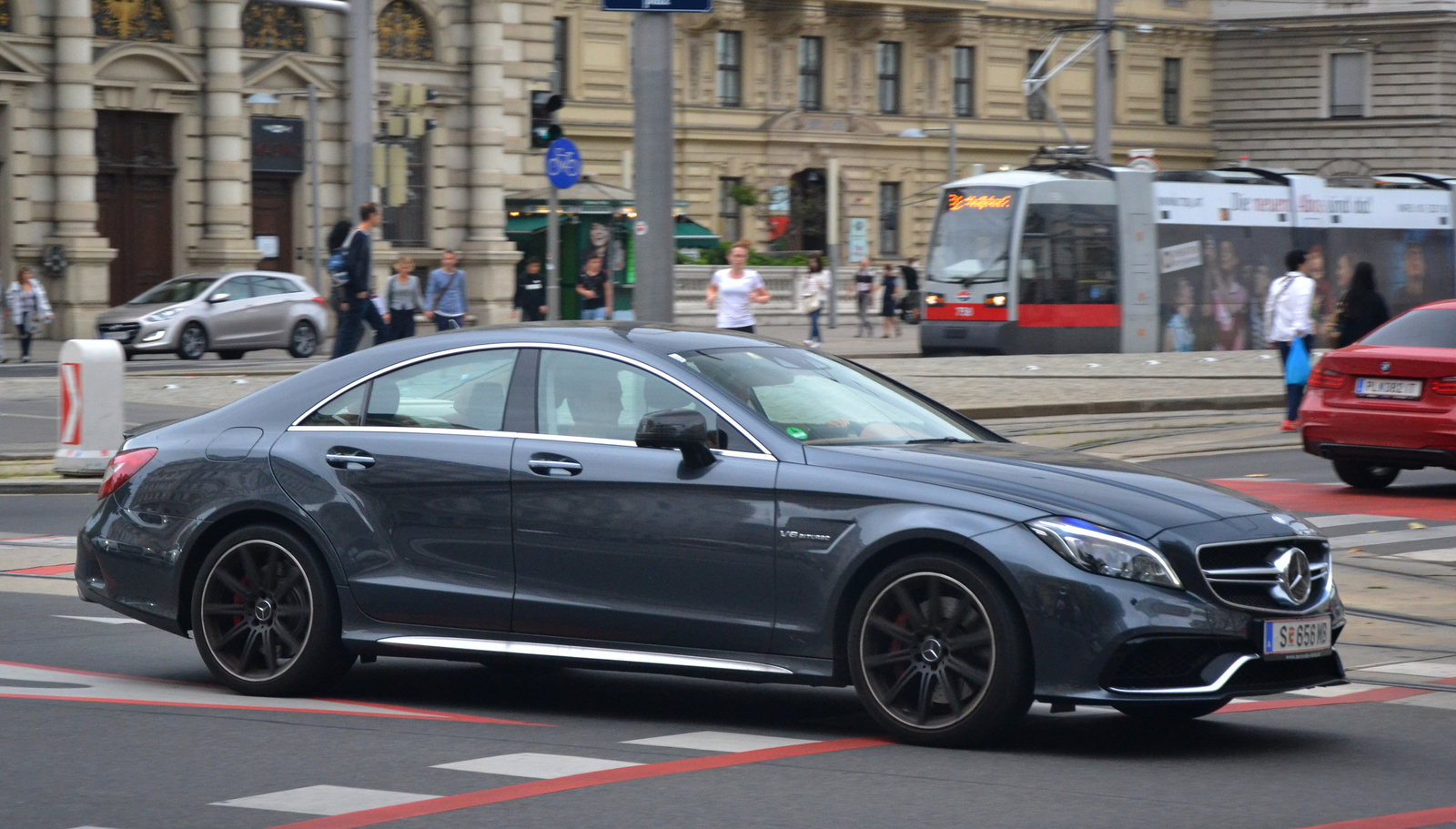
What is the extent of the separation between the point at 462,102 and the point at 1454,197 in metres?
20.0

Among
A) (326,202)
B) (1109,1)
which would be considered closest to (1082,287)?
(1109,1)

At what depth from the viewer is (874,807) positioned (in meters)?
5.73

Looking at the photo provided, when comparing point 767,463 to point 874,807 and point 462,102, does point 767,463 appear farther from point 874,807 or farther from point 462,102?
point 462,102

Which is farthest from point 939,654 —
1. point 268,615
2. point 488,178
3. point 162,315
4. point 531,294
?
point 488,178

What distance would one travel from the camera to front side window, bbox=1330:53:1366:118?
6581 cm

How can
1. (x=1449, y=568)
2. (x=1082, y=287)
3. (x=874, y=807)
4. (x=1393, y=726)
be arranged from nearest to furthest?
(x=874, y=807)
(x=1393, y=726)
(x=1449, y=568)
(x=1082, y=287)

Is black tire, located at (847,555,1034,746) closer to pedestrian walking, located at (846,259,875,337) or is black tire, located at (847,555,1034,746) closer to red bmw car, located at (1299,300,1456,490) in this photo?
red bmw car, located at (1299,300,1456,490)

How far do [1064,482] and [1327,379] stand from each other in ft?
30.2

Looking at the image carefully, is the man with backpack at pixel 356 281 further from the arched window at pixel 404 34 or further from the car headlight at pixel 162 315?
the arched window at pixel 404 34

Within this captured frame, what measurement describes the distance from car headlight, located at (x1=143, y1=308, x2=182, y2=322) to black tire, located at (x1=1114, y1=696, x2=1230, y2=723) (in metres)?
27.6

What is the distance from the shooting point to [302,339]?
34.9m

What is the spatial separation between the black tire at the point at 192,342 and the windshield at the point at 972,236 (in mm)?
11582

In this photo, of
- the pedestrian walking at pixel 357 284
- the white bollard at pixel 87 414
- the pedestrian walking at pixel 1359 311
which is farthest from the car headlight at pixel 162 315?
the pedestrian walking at pixel 1359 311

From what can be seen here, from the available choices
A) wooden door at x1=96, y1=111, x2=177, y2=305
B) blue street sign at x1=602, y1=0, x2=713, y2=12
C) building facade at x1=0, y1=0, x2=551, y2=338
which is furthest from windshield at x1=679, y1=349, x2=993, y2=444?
wooden door at x1=96, y1=111, x2=177, y2=305
